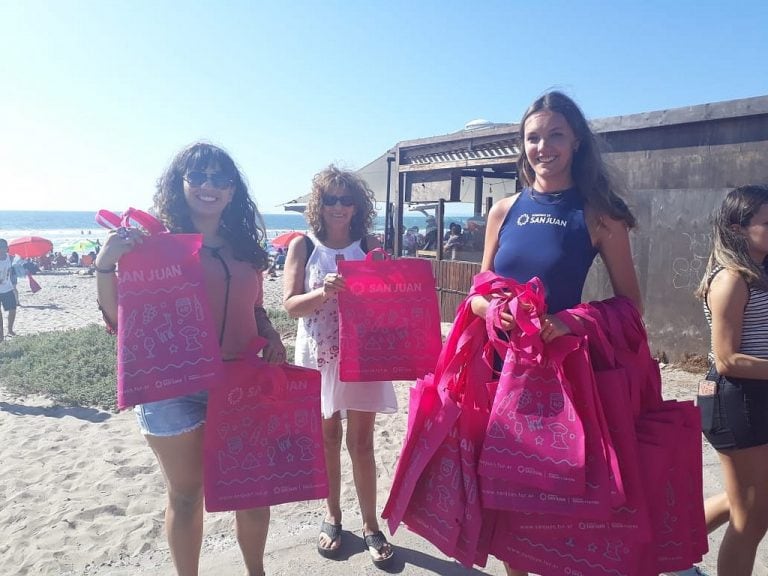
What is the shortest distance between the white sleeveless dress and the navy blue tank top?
110 cm

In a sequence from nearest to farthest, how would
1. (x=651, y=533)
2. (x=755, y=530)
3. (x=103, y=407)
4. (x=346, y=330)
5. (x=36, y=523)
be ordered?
(x=651, y=533) → (x=755, y=530) → (x=346, y=330) → (x=36, y=523) → (x=103, y=407)

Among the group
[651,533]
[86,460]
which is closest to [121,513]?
[86,460]

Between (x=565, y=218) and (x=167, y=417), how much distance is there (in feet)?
5.74

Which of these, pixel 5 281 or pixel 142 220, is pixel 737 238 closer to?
pixel 142 220

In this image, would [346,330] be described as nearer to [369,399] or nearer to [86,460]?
[369,399]

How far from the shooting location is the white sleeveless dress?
2918 mm

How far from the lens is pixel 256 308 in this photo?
2.56 metres

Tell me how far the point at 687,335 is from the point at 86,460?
6885 mm

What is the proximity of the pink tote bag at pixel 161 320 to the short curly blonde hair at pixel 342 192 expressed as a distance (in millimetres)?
997

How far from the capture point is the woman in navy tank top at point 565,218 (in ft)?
6.71

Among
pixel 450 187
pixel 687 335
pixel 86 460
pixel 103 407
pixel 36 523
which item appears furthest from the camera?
pixel 450 187

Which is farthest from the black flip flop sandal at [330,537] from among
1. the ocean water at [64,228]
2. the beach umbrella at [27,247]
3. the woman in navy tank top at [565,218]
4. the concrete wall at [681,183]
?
the beach umbrella at [27,247]

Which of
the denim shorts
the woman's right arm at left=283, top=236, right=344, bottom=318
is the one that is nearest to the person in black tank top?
the woman's right arm at left=283, top=236, right=344, bottom=318

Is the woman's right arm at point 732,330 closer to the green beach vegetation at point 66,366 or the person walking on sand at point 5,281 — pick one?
the green beach vegetation at point 66,366
